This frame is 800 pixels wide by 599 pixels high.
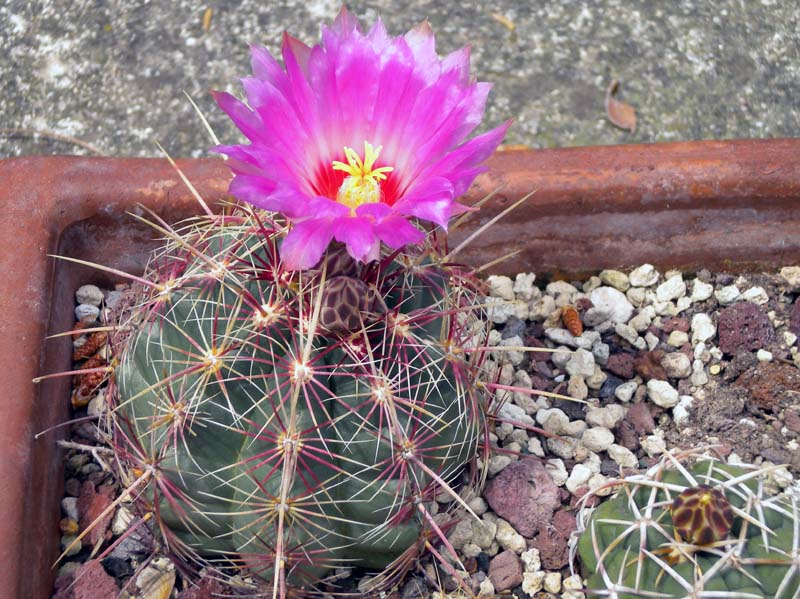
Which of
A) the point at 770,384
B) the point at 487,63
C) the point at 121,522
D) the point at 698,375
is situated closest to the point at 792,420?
the point at 770,384

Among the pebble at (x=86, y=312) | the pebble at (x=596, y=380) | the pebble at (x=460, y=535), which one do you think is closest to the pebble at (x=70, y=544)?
the pebble at (x=86, y=312)

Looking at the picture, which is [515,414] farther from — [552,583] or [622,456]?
Result: [552,583]

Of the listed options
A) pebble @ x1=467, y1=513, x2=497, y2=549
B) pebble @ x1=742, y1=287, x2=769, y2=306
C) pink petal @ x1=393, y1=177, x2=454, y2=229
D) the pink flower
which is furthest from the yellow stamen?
pebble @ x1=742, y1=287, x2=769, y2=306

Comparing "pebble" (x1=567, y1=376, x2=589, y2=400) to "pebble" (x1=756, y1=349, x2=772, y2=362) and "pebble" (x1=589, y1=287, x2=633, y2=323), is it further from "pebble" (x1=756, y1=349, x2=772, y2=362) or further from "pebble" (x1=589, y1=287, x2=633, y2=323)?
"pebble" (x1=756, y1=349, x2=772, y2=362)

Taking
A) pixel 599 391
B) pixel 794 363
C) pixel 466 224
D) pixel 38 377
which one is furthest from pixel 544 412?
pixel 38 377

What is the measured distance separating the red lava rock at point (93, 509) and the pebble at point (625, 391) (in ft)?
3.06

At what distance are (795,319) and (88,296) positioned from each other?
1.37 metres

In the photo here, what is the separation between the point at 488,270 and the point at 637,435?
1.43 ft

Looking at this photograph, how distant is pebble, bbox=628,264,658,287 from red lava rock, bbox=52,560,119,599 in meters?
1.13

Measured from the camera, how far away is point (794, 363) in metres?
1.85

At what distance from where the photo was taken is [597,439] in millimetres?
1731

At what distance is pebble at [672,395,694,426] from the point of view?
1.78 m

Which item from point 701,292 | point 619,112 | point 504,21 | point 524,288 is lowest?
point 701,292

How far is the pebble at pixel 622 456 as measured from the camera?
1.72 meters
